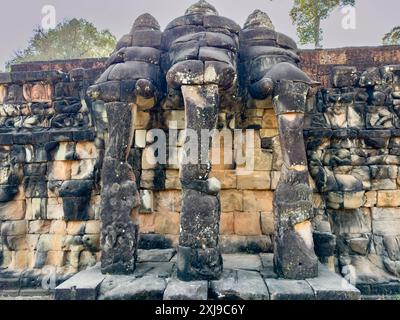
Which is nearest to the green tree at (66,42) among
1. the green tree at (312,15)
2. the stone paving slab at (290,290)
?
the green tree at (312,15)

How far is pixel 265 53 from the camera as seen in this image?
5.32 m

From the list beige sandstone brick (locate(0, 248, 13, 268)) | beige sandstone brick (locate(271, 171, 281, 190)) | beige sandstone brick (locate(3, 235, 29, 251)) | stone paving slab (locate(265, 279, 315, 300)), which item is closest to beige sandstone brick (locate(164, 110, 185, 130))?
beige sandstone brick (locate(271, 171, 281, 190))

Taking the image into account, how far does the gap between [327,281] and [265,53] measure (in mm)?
3446

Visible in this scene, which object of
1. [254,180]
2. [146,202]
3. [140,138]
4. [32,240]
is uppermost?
[140,138]

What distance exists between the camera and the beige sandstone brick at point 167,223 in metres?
5.61

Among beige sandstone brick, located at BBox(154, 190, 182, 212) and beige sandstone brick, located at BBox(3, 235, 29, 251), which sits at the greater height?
beige sandstone brick, located at BBox(154, 190, 182, 212)

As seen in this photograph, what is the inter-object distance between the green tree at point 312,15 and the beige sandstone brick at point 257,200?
34.6ft

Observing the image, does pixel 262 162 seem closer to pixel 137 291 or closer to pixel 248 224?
pixel 248 224

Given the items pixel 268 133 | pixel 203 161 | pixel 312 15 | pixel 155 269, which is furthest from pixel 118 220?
pixel 312 15

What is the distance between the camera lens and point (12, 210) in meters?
6.28

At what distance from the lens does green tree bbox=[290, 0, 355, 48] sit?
13688 millimetres

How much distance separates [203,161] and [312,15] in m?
12.0

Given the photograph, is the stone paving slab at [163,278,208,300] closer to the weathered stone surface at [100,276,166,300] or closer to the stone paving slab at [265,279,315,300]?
the weathered stone surface at [100,276,166,300]

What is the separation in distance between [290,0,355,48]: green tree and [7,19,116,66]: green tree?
11.8 meters
